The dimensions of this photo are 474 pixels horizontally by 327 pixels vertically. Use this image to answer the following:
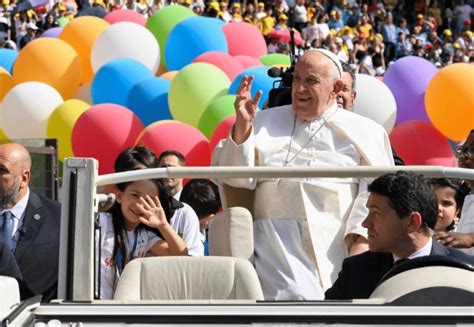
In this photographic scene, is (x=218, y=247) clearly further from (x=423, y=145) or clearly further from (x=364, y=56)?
(x=364, y=56)

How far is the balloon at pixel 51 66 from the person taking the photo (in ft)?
44.3

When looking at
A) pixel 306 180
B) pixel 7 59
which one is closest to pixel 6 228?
pixel 306 180

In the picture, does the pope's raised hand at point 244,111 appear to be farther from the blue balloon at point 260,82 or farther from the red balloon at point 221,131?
the blue balloon at point 260,82

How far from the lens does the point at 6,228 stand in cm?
579

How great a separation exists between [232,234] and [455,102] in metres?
7.07

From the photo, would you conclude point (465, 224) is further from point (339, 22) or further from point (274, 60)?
point (339, 22)

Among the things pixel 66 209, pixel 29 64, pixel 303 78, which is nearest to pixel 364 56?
pixel 29 64

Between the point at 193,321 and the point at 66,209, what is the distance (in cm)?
76

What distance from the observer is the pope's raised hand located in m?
5.15

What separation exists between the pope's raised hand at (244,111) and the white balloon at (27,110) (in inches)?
304

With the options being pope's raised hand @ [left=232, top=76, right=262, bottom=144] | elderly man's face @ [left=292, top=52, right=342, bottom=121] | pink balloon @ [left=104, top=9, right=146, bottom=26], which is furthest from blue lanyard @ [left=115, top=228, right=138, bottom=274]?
pink balloon @ [left=104, top=9, right=146, bottom=26]

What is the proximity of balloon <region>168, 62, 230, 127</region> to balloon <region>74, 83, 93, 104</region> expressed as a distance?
5.23 feet

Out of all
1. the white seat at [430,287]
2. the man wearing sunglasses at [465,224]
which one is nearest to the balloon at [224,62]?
the man wearing sunglasses at [465,224]

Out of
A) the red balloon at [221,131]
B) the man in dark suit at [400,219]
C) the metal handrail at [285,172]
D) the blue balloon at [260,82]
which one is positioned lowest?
the red balloon at [221,131]
